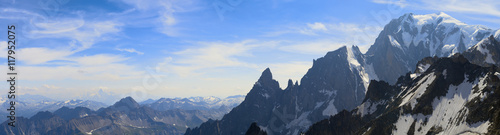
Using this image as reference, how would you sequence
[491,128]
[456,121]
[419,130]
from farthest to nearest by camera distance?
[419,130], [456,121], [491,128]

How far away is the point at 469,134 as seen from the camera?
151 metres

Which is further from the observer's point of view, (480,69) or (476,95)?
(480,69)

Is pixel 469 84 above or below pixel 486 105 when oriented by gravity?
above

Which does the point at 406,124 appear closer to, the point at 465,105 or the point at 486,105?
the point at 465,105

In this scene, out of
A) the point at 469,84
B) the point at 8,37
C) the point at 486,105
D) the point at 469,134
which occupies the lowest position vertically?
the point at 469,134

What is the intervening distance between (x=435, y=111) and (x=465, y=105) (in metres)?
19.9

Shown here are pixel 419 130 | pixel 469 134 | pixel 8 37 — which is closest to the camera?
pixel 8 37

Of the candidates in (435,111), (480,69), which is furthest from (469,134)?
(480,69)

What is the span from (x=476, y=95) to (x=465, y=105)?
7569 millimetres

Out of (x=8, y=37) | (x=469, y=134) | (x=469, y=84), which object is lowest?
(x=469, y=134)

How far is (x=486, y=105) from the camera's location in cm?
15862

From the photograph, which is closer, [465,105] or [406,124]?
[465,105]

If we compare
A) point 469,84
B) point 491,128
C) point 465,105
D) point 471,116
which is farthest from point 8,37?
point 469,84

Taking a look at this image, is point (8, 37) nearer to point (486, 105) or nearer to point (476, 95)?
point (486, 105)
